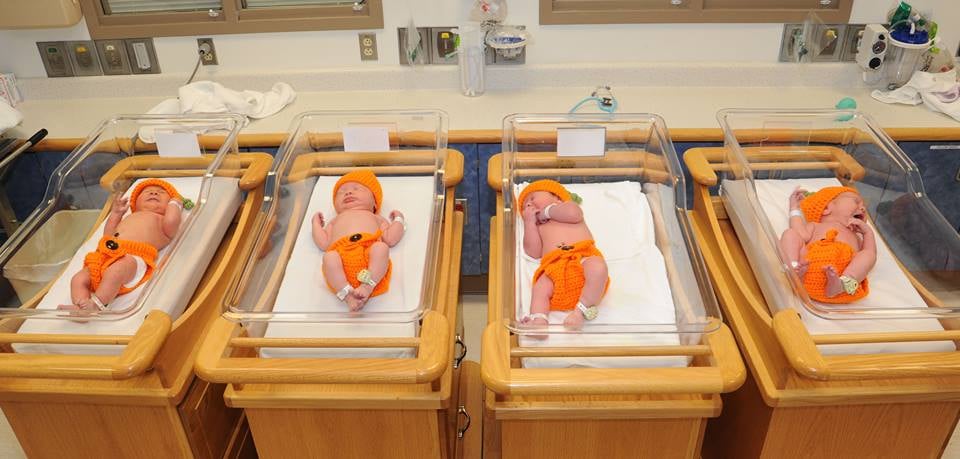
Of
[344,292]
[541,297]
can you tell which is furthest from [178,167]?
[541,297]

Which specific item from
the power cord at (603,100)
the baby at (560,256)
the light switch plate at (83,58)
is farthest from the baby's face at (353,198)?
the light switch plate at (83,58)

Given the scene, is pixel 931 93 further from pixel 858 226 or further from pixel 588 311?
pixel 588 311

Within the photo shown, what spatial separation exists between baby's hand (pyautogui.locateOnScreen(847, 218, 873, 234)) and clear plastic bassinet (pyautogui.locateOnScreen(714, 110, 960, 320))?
0.08 metres

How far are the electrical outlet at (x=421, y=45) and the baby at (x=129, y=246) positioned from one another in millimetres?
1156

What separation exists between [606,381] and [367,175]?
3.30 feet

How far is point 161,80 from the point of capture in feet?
9.52

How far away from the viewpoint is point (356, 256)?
1.75 metres

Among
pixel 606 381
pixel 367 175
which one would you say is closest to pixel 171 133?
pixel 367 175

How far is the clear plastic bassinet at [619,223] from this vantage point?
5.27ft

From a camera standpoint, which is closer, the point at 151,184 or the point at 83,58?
the point at 151,184

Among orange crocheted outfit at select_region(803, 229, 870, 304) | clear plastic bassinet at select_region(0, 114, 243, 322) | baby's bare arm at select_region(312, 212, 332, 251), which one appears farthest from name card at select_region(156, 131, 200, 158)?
orange crocheted outfit at select_region(803, 229, 870, 304)

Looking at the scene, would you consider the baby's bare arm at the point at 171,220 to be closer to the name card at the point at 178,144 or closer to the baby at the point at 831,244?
the name card at the point at 178,144

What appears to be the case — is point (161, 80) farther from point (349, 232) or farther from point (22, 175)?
point (349, 232)

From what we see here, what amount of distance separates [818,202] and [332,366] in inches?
53.8
